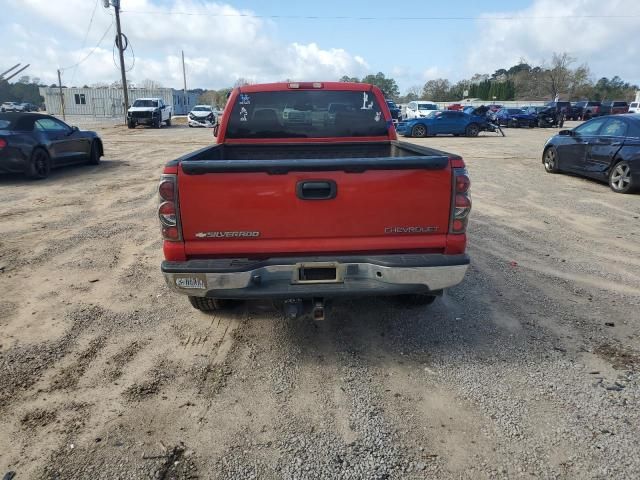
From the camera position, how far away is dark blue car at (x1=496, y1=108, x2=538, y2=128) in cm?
3584

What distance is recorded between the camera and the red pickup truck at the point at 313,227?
304 cm

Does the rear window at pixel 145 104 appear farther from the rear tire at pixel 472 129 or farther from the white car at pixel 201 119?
the rear tire at pixel 472 129

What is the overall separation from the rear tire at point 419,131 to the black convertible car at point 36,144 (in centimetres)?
1755

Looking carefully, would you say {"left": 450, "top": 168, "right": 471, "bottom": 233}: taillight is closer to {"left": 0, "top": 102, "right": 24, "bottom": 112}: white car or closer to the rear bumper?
the rear bumper

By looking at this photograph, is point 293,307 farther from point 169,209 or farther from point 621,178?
point 621,178

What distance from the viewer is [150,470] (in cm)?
242

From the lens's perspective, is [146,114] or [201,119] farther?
[201,119]

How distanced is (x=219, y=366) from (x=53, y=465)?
1188 millimetres

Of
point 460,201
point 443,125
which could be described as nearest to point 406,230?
point 460,201

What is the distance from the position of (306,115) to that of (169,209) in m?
2.55

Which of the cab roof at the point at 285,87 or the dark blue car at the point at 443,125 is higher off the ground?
the cab roof at the point at 285,87

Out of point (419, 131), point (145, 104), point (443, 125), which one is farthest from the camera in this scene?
point (145, 104)

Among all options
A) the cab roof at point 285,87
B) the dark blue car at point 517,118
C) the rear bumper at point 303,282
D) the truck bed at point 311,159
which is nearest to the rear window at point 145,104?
the dark blue car at point 517,118

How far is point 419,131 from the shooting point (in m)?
25.7
